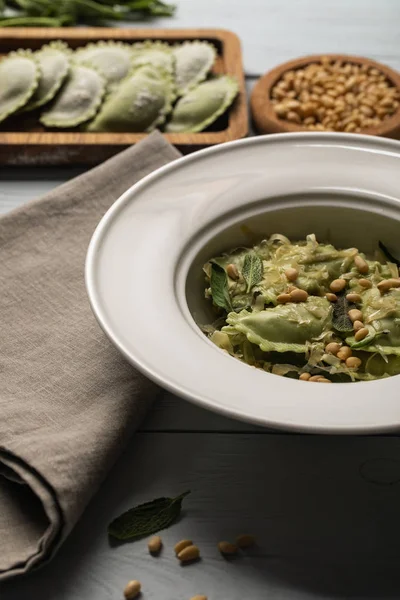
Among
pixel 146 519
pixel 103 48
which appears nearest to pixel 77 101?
pixel 103 48

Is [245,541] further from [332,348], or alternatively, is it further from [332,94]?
[332,94]

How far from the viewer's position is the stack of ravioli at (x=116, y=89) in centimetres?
209

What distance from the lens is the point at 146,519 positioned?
1.22 meters

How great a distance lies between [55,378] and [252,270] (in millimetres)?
404

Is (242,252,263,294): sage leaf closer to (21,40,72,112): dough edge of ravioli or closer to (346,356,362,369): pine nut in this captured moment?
(346,356,362,369): pine nut

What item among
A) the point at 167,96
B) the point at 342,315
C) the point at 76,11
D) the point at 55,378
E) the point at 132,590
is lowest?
the point at 132,590

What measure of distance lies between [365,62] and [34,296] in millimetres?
1296

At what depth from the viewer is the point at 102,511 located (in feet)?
4.05

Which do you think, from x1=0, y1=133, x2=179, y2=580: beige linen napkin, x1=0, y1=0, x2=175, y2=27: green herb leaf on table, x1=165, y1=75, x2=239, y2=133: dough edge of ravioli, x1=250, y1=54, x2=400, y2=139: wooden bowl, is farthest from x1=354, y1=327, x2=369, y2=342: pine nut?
x1=0, y1=0, x2=175, y2=27: green herb leaf on table

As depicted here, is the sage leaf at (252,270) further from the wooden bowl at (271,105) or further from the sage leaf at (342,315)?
the wooden bowl at (271,105)

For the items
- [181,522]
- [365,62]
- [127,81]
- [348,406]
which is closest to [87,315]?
[181,522]

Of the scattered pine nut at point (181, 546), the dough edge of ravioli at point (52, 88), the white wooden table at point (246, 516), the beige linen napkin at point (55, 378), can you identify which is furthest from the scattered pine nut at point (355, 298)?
the dough edge of ravioli at point (52, 88)

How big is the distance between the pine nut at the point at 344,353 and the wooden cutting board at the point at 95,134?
896 millimetres

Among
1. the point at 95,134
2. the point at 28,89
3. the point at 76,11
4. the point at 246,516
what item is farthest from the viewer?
the point at 76,11
